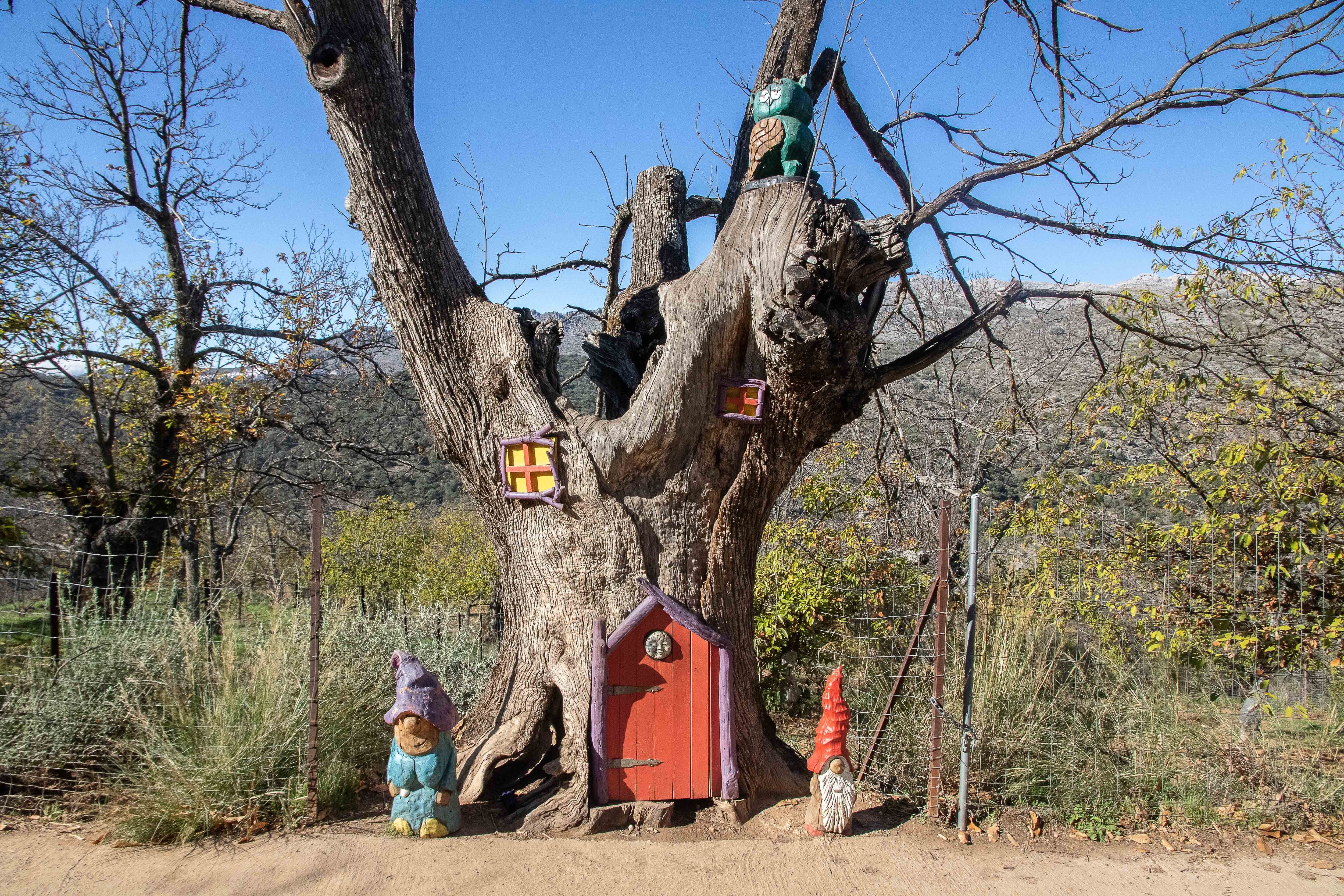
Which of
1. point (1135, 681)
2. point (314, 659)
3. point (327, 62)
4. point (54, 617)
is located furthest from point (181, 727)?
point (1135, 681)

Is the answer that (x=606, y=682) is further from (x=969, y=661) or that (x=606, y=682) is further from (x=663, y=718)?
(x=969, y=661)

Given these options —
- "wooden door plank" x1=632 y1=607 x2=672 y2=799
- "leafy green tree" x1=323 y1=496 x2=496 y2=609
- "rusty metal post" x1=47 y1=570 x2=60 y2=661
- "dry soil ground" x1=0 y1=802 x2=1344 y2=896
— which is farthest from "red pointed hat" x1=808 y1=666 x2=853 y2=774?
"leafy green tree" x1=323 y1=496 x2=496 y2=609

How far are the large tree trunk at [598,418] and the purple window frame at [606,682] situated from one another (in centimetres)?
9

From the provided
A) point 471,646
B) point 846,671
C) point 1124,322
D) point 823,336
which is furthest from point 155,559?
point 1124,322

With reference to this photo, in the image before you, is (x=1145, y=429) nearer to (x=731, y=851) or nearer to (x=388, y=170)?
(x=731, y=851)

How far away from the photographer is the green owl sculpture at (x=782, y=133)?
4.30 meters

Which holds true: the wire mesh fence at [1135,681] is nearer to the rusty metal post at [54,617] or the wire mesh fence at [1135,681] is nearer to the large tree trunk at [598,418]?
the large tree trunk at [598,418]

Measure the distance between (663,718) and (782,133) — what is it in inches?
129

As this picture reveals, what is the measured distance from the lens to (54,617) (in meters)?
5.13

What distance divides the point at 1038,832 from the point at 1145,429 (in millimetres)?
4124

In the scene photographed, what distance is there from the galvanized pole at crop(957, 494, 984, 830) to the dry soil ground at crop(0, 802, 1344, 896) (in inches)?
6.8

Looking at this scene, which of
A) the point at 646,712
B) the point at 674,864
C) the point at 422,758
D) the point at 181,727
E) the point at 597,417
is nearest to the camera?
the point at 674,864

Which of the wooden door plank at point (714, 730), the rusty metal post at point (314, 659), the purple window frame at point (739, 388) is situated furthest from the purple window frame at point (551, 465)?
the wooden door plank at point (714, 730)

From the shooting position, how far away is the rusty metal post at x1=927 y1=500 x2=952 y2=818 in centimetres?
425
